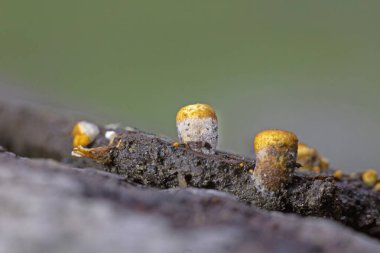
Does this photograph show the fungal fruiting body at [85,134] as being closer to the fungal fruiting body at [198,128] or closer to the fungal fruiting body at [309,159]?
the fungal fruiting body at [198,128]

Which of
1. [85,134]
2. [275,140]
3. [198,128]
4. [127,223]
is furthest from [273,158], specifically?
[85,134]

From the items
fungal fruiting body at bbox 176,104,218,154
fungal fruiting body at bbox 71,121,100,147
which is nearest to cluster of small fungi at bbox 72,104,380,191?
fungal fruiting body at bbox 176,104,218,154

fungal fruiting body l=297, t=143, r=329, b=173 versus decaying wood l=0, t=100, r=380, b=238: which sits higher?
fungal fruiting body l=297, t=143, r=329, b=173

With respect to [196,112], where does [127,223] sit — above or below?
below

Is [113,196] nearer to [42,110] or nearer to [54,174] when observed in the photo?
[54,174]

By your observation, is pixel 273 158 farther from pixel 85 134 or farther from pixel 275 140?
pixel 85 134

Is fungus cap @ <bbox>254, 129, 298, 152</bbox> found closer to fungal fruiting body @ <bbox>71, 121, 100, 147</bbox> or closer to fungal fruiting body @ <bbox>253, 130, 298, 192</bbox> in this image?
fungal fruiting body @ <bbox>253, 130, 298, 192</bbox>
